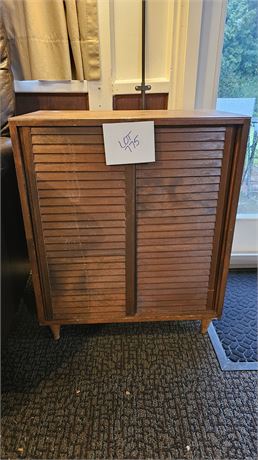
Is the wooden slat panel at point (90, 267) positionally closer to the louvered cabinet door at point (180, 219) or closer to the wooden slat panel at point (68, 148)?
the louvered cabinet door at point (180, 219)

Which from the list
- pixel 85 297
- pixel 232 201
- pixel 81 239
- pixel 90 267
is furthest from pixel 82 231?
pixel 232 201

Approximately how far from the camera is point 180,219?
3.15 ft

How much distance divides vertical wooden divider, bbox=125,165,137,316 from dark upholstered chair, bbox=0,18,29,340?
1.31ft

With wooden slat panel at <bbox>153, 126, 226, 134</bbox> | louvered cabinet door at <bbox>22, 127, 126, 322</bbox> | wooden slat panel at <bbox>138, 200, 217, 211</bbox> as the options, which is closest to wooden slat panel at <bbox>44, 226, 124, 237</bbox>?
louvered cabinet door at <bbox>22, 127, 126, 322</bbox>

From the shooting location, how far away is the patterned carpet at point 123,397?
2.63 ft

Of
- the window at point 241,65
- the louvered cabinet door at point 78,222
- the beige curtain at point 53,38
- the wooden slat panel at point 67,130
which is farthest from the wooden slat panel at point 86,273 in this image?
the window at point 241,65

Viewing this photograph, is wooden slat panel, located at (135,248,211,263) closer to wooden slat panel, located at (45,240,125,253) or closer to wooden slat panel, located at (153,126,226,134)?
wooden slat panel, located at (45,240,125,253)

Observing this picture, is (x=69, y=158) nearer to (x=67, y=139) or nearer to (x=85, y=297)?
(x=67, y=139)

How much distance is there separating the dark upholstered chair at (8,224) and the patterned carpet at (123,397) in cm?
19

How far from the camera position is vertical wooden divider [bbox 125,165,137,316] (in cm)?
89

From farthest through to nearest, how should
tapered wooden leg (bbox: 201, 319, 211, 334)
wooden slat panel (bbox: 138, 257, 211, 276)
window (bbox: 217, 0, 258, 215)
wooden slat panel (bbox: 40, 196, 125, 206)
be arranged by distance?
window (bbox: 217, 0, 258, 215) < tapered wooden leg (bbox: 201, 319, 211, 334) < wooden slat panel (bbox: 138, 257, 211, 276) < wooden slat panel (bbox: 40, 196, 125, 206)

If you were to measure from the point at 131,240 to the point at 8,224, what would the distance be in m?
0.42

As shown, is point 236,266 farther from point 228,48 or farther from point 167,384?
point 228,48

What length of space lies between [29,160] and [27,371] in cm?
72
